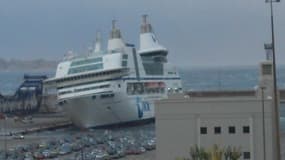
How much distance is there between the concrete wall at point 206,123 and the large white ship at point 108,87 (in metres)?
44.7

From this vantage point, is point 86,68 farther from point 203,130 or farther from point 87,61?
point 203,130

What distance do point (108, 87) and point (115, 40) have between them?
10868 mm

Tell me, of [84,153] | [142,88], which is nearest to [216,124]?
[84,153]

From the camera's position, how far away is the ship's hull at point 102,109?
68.9 metres

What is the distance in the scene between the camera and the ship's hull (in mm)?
68875

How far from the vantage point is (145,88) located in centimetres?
7375

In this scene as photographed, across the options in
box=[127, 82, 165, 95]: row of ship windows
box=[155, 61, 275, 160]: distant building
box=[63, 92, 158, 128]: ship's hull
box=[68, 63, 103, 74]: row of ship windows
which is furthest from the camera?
box=[127, 82, 165, 95]: row of ship windows

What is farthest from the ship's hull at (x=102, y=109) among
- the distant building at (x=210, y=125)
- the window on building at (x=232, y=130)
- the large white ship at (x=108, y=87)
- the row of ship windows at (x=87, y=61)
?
the window on building at (x=232, y=130)

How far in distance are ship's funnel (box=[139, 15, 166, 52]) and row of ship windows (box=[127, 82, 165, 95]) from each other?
24.6 ft

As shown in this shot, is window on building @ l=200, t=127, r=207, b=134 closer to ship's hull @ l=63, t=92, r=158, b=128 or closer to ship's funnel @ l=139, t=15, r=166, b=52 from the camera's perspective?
ship's hull @ l=63, t=92, r=158, b=128

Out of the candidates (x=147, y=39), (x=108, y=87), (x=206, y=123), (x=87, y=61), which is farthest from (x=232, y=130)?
(x=147, y=39)

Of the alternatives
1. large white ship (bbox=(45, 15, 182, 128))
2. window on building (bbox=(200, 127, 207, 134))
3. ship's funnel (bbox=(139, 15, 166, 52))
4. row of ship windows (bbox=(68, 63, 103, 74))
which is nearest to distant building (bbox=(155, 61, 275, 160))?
window on building (bbox=(200, 127, 207, 134))

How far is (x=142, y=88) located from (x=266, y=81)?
47496 millimetres

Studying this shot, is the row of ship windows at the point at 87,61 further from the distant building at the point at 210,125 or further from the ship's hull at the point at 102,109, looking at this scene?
the distant building at the point at 210,125
